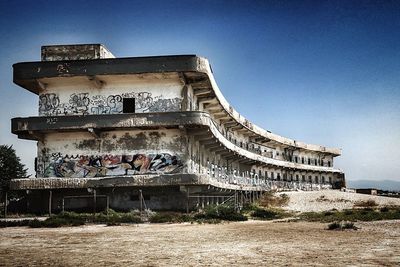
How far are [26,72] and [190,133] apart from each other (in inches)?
410

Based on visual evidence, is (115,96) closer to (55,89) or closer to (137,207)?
(55,89)

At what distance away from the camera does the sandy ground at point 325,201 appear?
3400cm

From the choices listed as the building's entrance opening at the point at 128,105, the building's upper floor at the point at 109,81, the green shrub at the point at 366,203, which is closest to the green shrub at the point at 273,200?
the green shrub at the point at 366,203

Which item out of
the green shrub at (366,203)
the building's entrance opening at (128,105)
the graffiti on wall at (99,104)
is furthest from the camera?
the green shrub at (366,203)

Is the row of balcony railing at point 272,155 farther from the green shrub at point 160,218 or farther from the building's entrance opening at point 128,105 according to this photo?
the green shrub at point 160,218

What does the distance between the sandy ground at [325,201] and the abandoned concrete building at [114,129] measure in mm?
10304

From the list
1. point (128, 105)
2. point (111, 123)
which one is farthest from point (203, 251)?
point (128, 105)

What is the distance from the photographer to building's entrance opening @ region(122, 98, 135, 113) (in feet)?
85.9


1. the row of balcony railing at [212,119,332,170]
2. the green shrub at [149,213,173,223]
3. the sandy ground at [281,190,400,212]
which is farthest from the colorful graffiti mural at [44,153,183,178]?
the row of balcony railing at [212,119,332,170]

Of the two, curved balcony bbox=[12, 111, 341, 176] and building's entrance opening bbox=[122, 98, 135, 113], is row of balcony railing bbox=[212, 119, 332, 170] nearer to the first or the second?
building's entrance opening bbox=[122, 98, 135, 113]

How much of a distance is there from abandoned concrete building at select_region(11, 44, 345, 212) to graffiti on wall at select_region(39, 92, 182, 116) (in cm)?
6

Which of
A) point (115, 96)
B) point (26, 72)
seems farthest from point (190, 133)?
point (26, 72)

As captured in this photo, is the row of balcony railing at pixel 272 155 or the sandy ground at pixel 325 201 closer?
the sandy ground at pixel 325 201

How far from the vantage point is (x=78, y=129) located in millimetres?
24688
